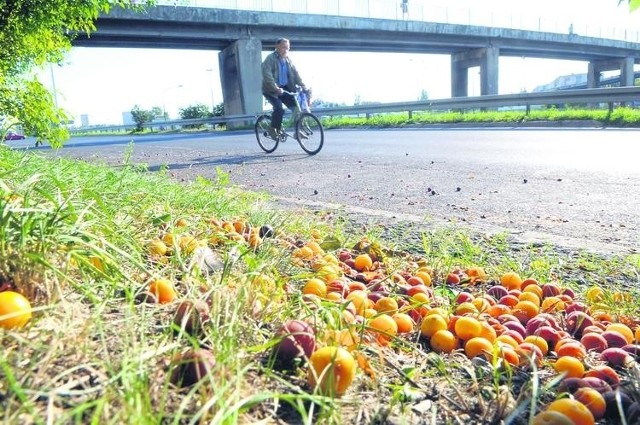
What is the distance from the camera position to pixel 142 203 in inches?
119

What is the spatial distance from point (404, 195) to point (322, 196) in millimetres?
791

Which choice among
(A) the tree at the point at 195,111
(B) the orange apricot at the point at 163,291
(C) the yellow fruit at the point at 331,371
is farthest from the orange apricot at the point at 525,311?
(A) the tree at the point at 195,111

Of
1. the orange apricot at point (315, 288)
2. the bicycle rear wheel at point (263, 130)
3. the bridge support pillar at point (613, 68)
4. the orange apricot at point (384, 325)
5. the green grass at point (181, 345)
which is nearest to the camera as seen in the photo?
the green grass at point (181, 345)

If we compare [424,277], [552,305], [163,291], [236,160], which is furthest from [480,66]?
[163,291]

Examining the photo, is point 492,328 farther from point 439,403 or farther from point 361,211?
point 361,211

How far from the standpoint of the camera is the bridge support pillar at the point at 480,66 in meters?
45.6

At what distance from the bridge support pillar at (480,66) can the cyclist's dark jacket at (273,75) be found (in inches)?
1499

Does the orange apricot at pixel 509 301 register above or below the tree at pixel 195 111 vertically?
below

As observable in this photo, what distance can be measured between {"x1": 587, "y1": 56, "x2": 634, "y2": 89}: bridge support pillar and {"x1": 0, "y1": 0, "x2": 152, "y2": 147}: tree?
225 feet

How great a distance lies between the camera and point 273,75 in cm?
1004

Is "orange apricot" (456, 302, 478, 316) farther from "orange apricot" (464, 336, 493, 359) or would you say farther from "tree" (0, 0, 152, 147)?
"tree" (0, 0, 152, 147)

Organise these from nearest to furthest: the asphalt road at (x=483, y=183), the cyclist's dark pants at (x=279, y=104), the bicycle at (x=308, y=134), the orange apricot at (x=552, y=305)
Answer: the orange apricot at (x=552, y=305) < the asphalt road at (x=483, y=183) < the bicycle at (x=308, y=134) < the cyclist's dark pants at (x=279, y=104)

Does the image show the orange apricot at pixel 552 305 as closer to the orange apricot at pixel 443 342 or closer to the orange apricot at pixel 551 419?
the orange apricot at pixel 443 342

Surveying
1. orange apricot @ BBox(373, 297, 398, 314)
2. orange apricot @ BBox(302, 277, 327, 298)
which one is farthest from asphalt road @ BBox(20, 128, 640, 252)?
orange apricot @ BBox(302, 277, 327, 298)
